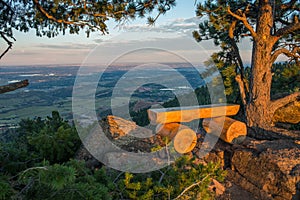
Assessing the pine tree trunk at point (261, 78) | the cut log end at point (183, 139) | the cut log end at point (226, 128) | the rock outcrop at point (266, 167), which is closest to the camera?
the rock outcrop at point (266, 167)

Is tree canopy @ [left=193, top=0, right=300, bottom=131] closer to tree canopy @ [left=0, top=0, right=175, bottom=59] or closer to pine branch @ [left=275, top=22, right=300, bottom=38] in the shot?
pine branch @ [left=275, top=22, right=300, bottom=38]

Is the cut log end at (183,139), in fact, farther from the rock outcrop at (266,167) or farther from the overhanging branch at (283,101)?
the overhanging branch at (283,101)

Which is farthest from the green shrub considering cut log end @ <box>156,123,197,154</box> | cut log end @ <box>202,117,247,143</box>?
cut log end @ <box>202,117,247,143</box>

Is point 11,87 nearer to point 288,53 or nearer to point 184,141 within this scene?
point 184,141

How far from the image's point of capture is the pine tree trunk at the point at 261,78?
229 inches

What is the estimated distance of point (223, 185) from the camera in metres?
4.32

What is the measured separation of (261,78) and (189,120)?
1.97m

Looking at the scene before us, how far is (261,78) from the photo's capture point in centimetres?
601

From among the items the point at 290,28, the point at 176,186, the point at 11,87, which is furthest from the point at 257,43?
the point at 11,87

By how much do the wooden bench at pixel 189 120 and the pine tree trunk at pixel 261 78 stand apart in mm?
621

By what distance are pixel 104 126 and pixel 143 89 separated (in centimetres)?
220

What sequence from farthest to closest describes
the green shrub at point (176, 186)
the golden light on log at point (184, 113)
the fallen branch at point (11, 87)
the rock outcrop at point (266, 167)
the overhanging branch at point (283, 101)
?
1. the overhanging branch at point (283, 101)
2. the golden light on log at point (184, 113)
3. the rock outcrop at point (266, 167)
4. the green shrub at point (176, 186)
5. the fallen branch at point (11, 87)

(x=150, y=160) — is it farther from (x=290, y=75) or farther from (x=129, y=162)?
(x=290, y=75)

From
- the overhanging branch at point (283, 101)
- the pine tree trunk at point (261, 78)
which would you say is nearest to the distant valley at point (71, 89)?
the pine tree trunk at point (261, 78)
